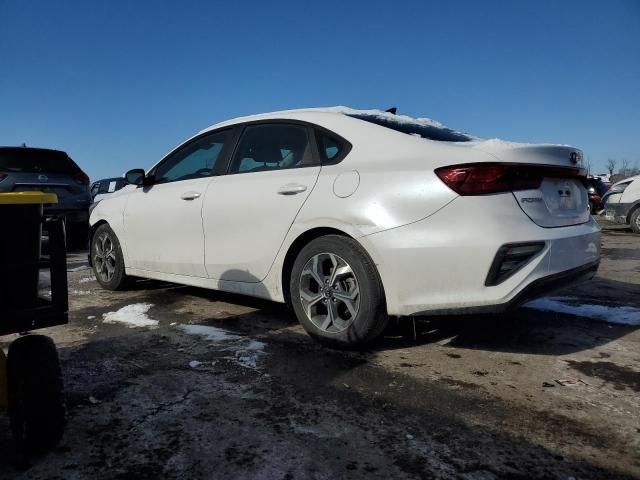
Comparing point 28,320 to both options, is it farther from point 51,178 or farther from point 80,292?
point 51,178

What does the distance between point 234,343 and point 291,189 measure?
3.55 feet

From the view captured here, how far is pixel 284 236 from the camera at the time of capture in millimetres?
3170

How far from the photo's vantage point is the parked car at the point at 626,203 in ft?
34.6

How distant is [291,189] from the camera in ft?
10.3

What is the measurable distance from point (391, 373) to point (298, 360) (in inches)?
21.9

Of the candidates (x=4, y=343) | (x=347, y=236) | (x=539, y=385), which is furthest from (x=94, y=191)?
(x=539, y=385)

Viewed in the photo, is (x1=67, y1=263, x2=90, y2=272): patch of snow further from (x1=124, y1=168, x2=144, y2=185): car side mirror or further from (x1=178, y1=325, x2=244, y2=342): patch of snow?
(x1=178, y1=325, x2=244, y2=342): patch of snow

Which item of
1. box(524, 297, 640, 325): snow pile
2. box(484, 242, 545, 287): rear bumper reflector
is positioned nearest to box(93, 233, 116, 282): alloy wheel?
box(484, 242, 545, 287): rear bumper reflector

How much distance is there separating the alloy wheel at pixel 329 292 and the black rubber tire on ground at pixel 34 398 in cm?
154

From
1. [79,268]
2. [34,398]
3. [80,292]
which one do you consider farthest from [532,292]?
[79,268]

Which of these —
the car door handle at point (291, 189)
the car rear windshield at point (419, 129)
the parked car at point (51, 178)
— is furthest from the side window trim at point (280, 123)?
the parked car at point (51, 178)

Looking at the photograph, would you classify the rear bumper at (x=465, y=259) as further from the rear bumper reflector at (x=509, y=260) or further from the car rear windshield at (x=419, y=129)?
the car rear windshield at (x=419, y=129)

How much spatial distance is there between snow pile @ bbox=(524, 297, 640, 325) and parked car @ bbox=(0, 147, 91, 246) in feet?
22.5

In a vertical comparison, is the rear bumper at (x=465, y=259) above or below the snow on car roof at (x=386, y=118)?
below
